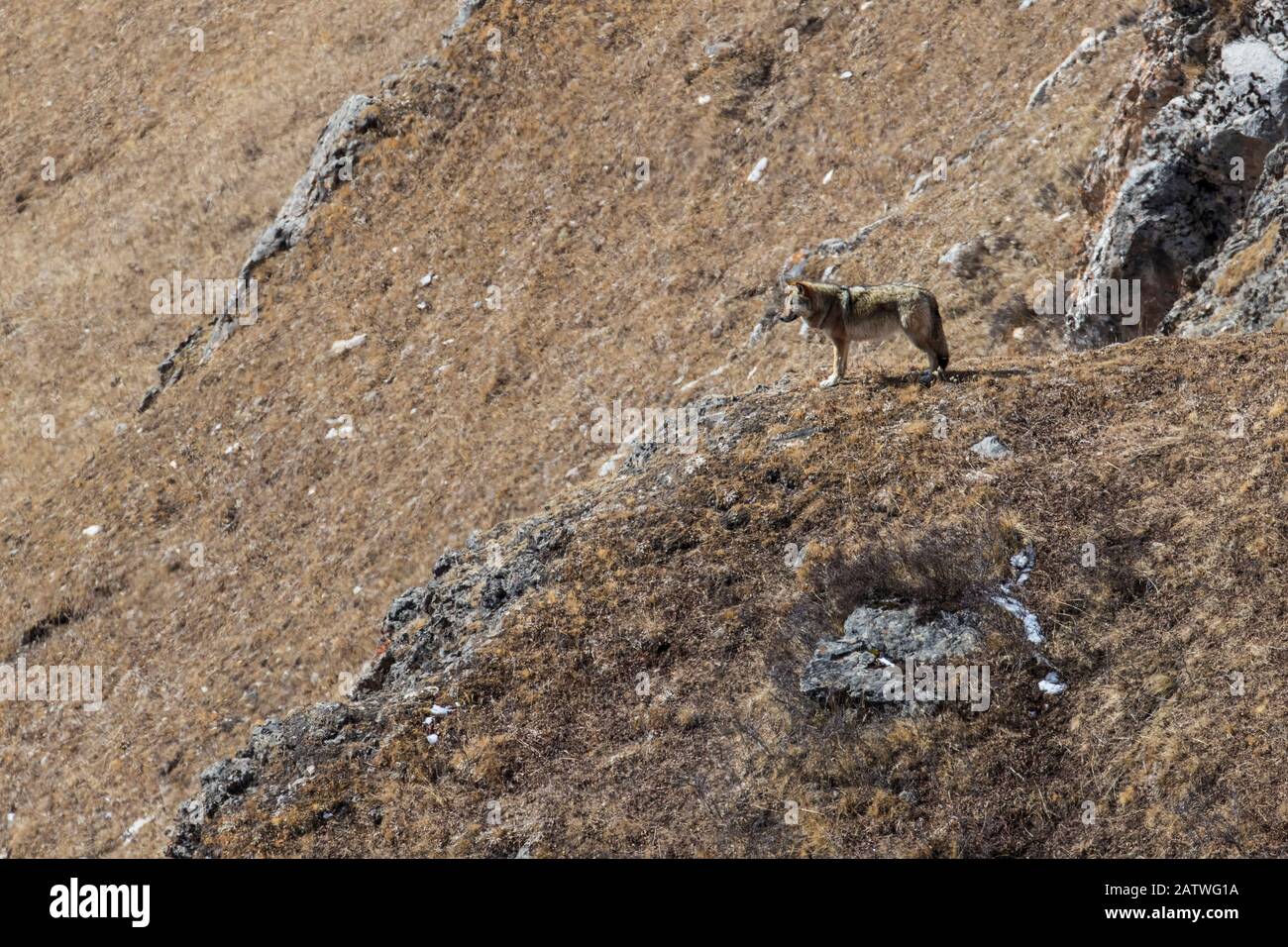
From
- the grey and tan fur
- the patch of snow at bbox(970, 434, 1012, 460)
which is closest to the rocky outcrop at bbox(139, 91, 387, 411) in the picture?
the grey and tan fur

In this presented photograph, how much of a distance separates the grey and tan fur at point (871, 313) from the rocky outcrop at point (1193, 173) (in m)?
4.28

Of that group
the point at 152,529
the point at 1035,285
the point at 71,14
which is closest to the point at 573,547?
the point at 1035,285

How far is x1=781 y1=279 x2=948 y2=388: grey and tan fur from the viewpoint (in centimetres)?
1297

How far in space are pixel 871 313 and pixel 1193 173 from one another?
18.9ft

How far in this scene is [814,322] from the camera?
1341cm

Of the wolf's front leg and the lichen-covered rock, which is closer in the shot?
the lichen-covered rock

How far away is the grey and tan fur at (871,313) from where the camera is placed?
511 inches

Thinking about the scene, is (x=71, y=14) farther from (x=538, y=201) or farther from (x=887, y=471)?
(x=887, y=471)

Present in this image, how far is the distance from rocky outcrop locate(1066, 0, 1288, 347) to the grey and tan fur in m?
4.28

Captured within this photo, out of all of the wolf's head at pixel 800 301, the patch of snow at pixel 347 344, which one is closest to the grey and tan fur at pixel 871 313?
the wolf's head at pixel 800 301

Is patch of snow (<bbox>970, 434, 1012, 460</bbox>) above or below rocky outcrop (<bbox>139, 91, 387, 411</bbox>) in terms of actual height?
below

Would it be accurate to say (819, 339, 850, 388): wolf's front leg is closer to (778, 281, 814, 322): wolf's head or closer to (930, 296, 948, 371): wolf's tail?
(778, 281, 814, 322): wolf's head

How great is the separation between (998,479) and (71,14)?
46461 millimetres

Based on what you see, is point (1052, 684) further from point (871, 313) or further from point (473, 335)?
point (473, 335)
